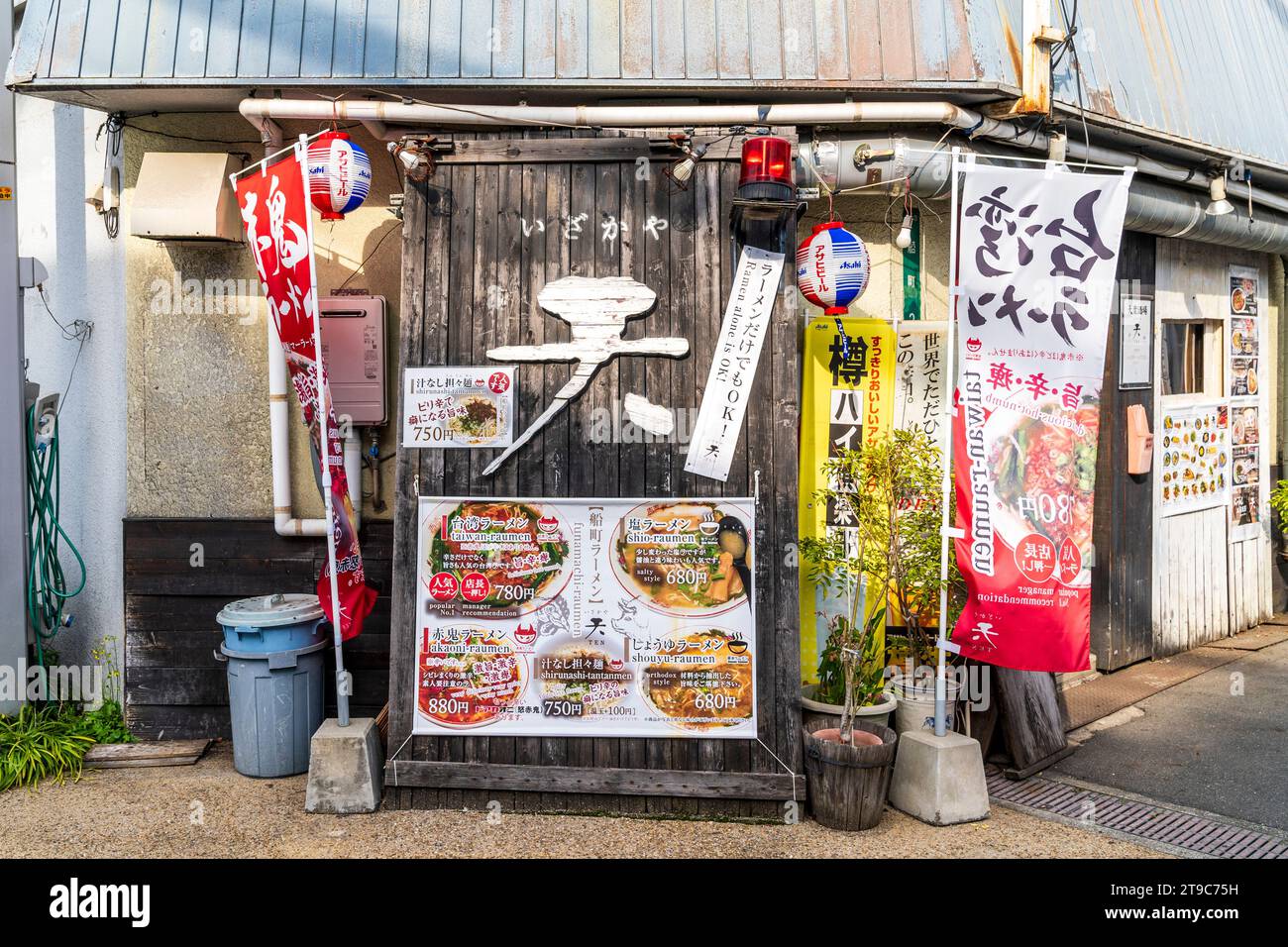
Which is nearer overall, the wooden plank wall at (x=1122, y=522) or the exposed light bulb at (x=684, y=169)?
the exposed light bulb at (x=684, y=169)

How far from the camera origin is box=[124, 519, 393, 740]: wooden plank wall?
25.0 ft

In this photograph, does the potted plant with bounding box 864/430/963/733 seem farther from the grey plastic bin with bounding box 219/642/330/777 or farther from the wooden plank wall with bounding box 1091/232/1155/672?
the grey plastic bin with bounding box 219/642/330/777

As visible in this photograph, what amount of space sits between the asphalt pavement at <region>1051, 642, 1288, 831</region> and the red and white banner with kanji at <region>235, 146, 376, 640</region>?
15.7 ft

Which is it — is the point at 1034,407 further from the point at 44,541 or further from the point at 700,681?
the point at 44,541

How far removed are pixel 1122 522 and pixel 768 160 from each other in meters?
4.87

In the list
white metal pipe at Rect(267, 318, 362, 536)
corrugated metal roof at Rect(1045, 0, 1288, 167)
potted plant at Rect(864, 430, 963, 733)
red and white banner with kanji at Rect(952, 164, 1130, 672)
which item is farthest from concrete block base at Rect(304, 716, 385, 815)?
corrugated metal roof at Rect(1045, 0, 1288, 167)

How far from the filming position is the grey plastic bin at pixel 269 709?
693cm

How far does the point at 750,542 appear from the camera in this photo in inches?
253

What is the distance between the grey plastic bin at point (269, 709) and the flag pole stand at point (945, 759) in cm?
384

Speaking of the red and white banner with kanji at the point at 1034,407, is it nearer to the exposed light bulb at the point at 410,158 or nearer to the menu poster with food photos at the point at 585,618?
→ the menu poster with food photos at the point at 585,618

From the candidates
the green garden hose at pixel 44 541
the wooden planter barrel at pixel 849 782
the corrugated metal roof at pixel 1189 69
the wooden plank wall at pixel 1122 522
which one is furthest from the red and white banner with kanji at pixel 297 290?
the wooden plank wall at pixel 1122 522

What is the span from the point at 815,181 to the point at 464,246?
2314 mm

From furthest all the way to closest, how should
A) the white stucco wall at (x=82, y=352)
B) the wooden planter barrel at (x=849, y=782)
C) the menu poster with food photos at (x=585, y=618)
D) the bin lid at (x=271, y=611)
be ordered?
1. the white stucco wall at (x=82, y=352)
2. the bin lid at (x=271, y=611)
3. the menu poster with food photos at (x=585, y=618)
4. the wooden planter barrel at (x=849, y=782)

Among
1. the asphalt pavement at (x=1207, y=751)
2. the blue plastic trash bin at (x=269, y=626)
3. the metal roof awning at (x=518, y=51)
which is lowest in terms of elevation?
the asphalt pavement at (x=1207, y=751)
